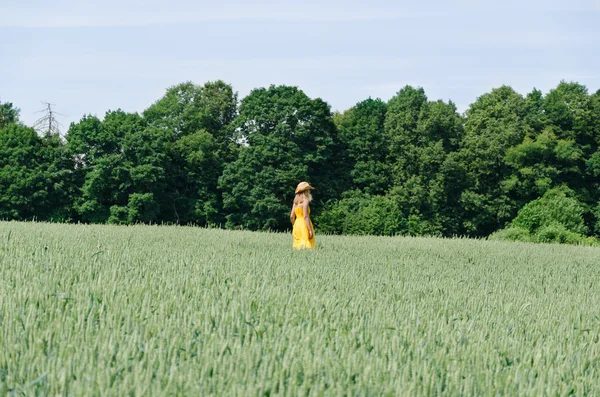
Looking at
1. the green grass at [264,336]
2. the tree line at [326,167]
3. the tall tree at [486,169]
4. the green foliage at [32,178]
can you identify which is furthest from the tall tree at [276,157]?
the green grass at [264,336]

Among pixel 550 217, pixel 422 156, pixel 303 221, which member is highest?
pixel 422 156

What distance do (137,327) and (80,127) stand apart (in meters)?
46.0

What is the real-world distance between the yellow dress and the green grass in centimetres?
606

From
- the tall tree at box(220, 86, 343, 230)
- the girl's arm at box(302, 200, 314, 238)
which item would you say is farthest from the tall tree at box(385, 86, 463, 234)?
the girl's arm at box(302, 200, 314, 238)

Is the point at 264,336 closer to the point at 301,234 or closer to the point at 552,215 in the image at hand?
the point at 301,234

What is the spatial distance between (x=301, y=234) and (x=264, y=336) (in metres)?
9.84

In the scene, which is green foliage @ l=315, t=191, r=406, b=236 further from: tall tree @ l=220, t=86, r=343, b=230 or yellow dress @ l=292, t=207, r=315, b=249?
yellow dress @ l=292, t=207, r=315, b=249

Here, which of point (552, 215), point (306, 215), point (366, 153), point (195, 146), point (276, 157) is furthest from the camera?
point (366, 153)

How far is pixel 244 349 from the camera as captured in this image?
11.5 feet

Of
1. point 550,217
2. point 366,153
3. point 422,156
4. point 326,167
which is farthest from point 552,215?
point 326,167

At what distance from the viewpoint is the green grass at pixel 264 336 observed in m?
3.01

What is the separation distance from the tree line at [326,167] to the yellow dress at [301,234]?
91.8 feet

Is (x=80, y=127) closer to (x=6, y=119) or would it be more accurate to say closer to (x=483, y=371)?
(x=6, y=119)

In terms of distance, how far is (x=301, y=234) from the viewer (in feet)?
45.1
